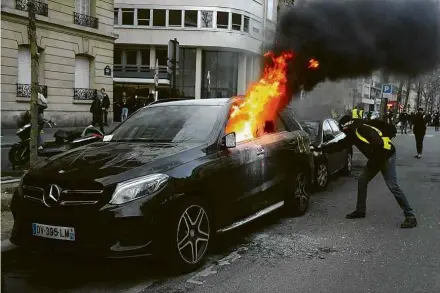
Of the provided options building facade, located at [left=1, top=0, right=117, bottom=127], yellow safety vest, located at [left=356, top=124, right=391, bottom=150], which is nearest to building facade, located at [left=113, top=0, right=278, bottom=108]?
building facade, located at [left=1, top=0, right=117, bottom=127]

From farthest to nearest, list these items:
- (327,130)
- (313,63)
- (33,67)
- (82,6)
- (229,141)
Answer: (82,6), (327,130), (313,63), (33,67), (229,141)

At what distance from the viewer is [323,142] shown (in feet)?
30.0

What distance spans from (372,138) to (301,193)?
1238 mm

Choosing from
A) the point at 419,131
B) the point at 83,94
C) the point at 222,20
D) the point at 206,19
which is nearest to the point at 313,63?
the point at 419,131

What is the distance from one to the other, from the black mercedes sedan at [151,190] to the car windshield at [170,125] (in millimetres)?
13

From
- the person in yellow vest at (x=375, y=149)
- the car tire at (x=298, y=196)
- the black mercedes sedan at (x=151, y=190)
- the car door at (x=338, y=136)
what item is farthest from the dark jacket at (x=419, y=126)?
the black mercedes sedan at (x=151, y=190)

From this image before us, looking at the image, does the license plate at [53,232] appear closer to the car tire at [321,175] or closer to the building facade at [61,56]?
the car tire at [321,175]

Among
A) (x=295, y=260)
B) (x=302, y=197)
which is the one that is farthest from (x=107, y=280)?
(x=302, y=197)

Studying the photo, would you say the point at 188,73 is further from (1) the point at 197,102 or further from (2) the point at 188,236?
(2) the point at 188,236

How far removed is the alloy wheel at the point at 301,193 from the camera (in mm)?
6754

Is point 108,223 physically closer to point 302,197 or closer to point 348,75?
point 302,197

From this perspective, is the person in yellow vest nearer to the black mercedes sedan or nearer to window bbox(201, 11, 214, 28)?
the black mercedes sedan

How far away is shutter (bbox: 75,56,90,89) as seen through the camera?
2320cm

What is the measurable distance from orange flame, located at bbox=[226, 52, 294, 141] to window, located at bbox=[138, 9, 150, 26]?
35.9 m
